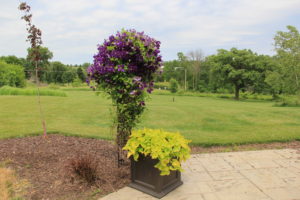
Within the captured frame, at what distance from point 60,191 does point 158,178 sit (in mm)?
1355

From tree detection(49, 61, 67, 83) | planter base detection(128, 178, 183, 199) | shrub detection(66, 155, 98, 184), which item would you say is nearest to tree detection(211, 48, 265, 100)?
planter base detection(128, 178, 183, 199)

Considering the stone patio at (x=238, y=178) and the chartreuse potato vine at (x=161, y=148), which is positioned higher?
the chartreuse potato vine at (x=161, y=148)

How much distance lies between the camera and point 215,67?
32.3 meters

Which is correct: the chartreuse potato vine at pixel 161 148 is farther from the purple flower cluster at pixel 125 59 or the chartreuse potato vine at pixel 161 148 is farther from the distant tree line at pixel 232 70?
the distant tree line at pixel 232 70

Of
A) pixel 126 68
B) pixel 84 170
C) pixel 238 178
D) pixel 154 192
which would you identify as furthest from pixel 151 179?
pixel 126 68

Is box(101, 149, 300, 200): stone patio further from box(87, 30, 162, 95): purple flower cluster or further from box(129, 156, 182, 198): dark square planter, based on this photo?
box(87, 30, 162, 95): purple flower cluster

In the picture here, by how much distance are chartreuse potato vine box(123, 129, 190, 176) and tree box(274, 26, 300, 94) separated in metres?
17.9

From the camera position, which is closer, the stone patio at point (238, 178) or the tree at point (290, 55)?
the stone patio at point (238, 178)

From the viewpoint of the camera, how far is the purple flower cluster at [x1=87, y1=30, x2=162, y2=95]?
125 inches

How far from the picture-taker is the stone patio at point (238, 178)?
2.95 m

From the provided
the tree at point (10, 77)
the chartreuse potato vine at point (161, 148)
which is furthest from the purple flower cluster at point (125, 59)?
the tree at point (10, 77)

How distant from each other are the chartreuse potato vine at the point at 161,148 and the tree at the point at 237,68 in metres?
29.0

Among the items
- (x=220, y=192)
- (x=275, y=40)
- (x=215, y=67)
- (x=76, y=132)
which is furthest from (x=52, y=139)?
(x=215, y=67)

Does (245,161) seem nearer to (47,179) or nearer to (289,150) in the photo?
(289,150)
